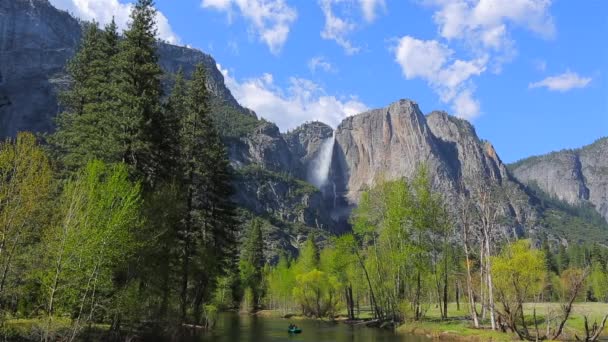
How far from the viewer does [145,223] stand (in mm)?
26312

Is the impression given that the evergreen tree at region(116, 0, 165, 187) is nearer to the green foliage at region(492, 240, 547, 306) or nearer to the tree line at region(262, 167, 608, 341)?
the tree line at region(262, 167, 608, 341)

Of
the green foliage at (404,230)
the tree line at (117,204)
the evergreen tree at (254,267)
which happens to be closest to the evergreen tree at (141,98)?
the tree line at (117,204)

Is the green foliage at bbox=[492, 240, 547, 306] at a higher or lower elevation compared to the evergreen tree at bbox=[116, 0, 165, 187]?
lower

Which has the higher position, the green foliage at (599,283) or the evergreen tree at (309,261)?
the evergreen tree at (309,261)

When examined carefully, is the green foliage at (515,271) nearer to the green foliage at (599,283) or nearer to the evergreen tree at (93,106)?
the evergreen tree at (93,106)

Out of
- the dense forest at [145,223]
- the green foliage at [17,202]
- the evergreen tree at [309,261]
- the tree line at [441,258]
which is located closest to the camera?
the green foliage at [17,202]

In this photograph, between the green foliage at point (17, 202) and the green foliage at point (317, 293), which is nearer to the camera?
the green foliage at point (17, 202)

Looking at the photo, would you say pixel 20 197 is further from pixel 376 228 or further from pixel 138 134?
pixel 376 228

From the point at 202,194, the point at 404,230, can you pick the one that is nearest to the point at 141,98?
the point at 202,194

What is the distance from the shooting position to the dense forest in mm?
21734

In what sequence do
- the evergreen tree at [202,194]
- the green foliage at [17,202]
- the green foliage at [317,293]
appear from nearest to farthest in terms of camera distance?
1. the green foliage at [17,202]
2. the evergreen tree at [202,194]
3. the green foliage at [317,293]

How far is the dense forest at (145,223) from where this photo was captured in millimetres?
21734

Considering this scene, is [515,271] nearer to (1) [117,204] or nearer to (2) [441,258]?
(2) [441,258]

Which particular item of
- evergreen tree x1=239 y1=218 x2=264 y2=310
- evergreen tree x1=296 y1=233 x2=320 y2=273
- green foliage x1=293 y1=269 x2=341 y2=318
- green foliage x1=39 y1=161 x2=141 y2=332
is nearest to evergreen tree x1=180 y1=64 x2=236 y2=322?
green foliage x1=39 y1=161 x2=141 y2=332
